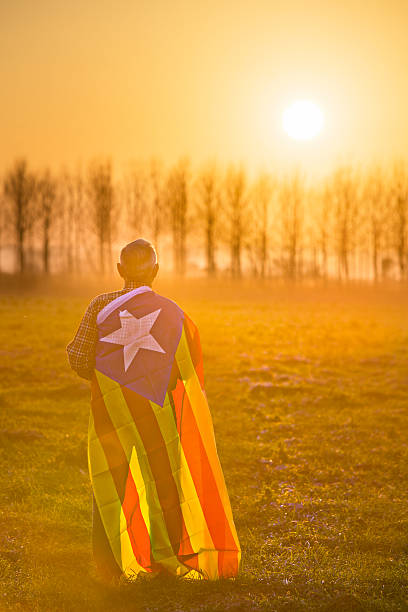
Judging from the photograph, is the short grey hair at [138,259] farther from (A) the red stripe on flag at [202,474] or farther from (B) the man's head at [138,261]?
(A) the red stripe on flag at [202,474]

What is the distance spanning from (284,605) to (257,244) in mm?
54324

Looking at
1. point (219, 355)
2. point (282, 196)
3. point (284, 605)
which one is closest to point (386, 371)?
point (219, 355)

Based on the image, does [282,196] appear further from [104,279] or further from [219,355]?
[219,355]

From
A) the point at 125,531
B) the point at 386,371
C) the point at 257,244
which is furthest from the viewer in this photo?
the point at 257,244

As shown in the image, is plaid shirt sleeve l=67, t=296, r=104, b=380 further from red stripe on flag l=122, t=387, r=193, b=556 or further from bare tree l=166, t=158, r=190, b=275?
bare tree l=166, t=158, r=190, b=275

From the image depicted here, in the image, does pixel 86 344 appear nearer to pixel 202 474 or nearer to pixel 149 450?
pixel 149 450

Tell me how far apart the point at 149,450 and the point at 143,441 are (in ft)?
0.27

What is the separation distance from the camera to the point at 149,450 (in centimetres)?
524

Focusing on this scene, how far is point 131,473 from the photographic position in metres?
5.30

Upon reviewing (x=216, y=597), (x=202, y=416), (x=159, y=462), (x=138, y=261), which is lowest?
(x=216, y=597)

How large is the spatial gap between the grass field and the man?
34cm

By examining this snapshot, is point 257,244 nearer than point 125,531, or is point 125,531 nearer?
point 125,531

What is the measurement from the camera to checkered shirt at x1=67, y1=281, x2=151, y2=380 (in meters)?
5.26

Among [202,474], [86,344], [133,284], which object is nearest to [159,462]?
[202,474]
